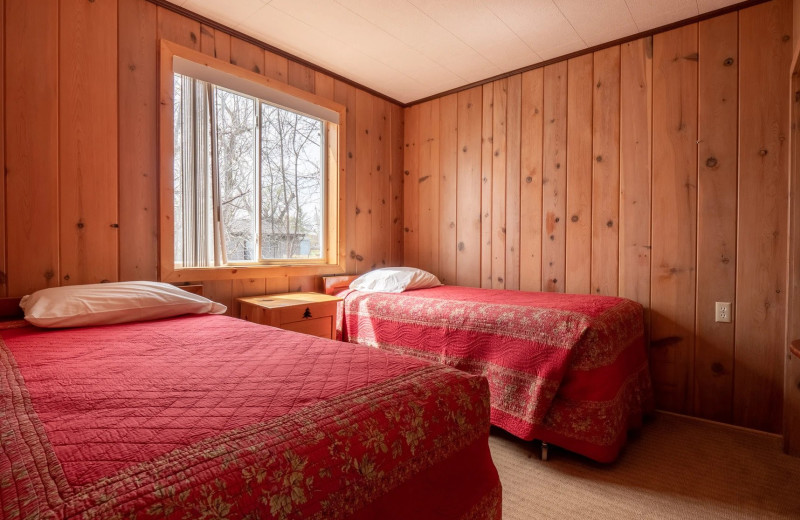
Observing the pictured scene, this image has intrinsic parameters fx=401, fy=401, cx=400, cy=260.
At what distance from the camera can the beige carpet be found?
1.50m

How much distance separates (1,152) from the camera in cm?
170

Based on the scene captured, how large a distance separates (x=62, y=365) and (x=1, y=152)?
1228mm

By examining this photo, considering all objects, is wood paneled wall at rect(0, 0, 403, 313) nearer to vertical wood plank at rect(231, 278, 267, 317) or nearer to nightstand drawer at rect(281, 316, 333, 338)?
vertical wood plank at rect(231, 278, 267, 317)

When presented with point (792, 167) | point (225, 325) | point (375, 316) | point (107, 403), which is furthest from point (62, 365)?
point (792, 167)

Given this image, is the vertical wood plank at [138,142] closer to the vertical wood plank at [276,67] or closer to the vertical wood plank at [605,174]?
the vertical wood plank at [276,67]

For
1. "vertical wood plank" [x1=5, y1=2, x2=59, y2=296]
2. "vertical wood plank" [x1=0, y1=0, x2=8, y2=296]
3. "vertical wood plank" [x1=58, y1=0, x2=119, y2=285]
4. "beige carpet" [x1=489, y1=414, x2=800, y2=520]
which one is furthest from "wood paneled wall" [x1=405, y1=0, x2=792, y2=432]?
"vertical wood plank" [x1=0, y1=0, x2=8, y2=296]

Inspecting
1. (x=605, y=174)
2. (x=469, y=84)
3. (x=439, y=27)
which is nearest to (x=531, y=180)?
(x=605, y=174)

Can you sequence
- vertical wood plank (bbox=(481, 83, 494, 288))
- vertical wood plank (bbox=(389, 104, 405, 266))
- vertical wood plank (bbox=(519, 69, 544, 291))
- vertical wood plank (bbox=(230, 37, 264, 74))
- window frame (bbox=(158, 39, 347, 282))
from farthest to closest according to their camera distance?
vertical wood plank (bbox=(389, 104, 405, 266)), vertical wood plank (bbox=(481, 83, 494, 288)), vertical wood plank (bbox=(519, 69, 544, 291)), vertical wood plank (bbox=(230, 37, 264, 74)), window frame (bbox=(158, 39, 347, 282))

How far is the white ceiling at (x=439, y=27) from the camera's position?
2188 mm

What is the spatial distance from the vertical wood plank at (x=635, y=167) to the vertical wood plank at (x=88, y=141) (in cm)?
286

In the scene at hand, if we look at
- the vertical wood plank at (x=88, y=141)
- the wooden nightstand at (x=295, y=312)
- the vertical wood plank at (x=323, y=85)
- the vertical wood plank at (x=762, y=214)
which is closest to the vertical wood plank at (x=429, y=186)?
the vertical wood plank at (x=323, y=85)

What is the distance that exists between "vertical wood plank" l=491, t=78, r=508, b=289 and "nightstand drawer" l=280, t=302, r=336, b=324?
4.30 ft

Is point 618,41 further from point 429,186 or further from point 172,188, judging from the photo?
point 172,188

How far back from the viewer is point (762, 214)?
6.85 feet
